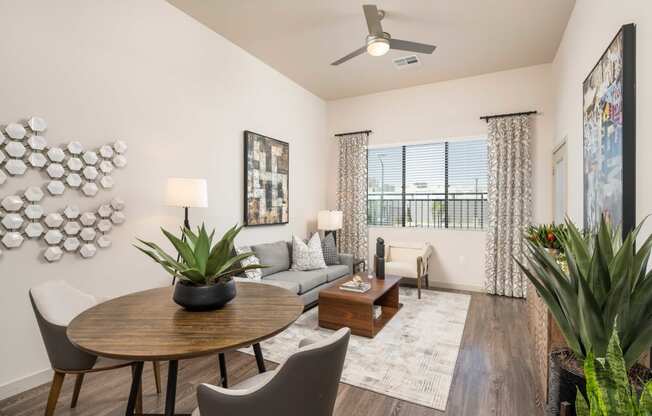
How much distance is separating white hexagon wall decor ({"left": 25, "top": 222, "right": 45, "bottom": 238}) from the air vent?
4.06 metres

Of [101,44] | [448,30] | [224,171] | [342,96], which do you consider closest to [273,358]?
[224,171]

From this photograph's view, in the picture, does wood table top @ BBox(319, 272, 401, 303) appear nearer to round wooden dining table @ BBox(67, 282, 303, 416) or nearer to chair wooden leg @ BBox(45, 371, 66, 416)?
round wooden dining table @ BBox(67, 282, 303, 416)

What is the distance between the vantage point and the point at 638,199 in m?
1.74

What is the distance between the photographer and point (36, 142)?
86.5 inches

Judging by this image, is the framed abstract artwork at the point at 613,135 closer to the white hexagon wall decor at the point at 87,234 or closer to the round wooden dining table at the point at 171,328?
the round wooden dining table at the point at 171,328

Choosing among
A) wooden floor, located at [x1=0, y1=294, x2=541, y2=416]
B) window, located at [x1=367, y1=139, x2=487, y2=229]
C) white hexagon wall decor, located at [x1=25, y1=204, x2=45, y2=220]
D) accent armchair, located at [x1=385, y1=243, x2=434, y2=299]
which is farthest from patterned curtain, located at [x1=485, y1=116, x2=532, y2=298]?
white hexagon wall decor, located at [x1=25, y1=204, x2=45, y2=220]

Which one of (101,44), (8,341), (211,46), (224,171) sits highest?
(211,46)

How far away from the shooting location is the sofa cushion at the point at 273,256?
3943mm

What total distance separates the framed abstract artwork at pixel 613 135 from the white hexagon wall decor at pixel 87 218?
3.39 m

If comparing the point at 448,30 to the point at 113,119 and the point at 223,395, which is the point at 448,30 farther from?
the point at 223,395

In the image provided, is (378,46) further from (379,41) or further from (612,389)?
(612,389)

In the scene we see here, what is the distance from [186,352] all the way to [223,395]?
186mm

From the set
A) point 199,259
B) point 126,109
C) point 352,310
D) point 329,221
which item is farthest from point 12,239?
point 329,221

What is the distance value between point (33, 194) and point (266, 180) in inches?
101
